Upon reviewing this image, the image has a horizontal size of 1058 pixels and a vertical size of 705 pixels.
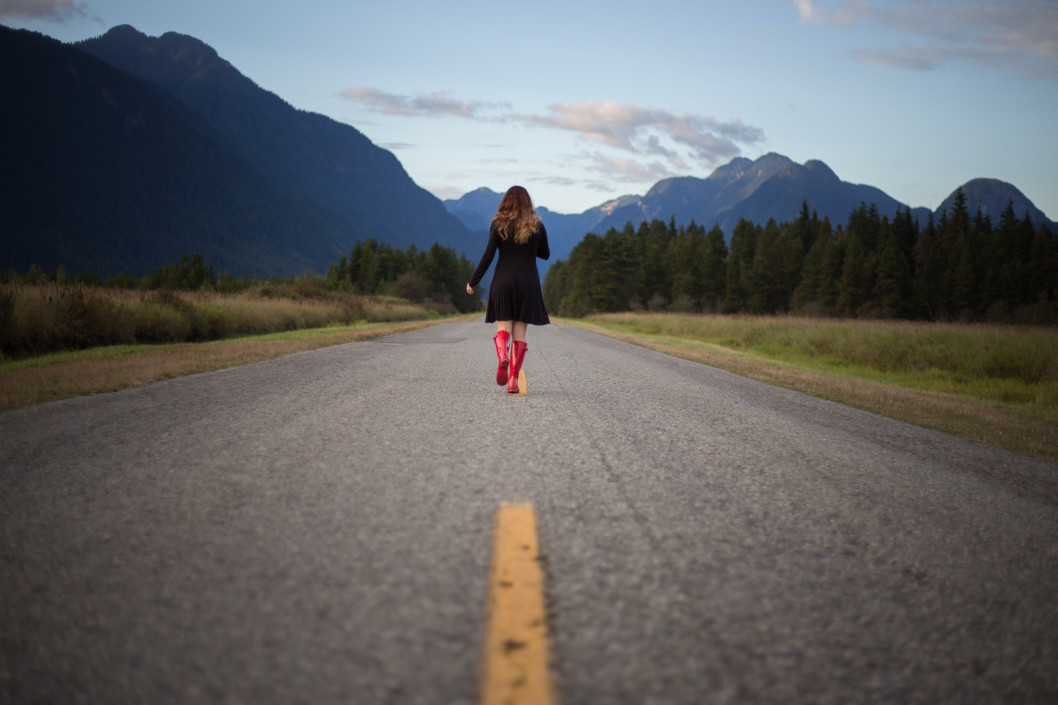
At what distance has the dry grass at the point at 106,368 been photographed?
248 inches

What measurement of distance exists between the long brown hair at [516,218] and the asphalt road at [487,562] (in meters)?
2.82

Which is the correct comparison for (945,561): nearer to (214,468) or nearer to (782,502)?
(782,502)

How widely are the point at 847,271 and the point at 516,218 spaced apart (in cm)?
6451

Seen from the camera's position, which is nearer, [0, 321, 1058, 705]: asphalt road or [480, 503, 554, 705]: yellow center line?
[480, 503, 554, 705]: yellow center line

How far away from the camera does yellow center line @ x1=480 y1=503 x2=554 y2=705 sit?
1.38 m

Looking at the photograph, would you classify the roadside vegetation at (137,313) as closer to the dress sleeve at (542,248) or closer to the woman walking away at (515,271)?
the woman walking away at (515,271)

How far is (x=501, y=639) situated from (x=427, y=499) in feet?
4.48

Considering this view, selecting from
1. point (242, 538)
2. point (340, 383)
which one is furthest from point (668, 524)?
point (340, 383)

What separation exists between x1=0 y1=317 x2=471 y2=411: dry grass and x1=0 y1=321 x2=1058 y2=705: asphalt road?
181 cm

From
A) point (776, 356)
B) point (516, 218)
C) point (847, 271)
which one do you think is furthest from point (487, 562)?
point (847, 271)

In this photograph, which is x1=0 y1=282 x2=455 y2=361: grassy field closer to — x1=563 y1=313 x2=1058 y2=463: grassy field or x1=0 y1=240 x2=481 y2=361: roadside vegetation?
x1=0 y1=240 x2=481 y2=361: roadside vegetation

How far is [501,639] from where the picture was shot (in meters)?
1.61

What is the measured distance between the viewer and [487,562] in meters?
2.14

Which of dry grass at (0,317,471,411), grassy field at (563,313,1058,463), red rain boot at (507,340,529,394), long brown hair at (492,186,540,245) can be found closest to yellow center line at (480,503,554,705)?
red rain boot at (507,340,529,394)
